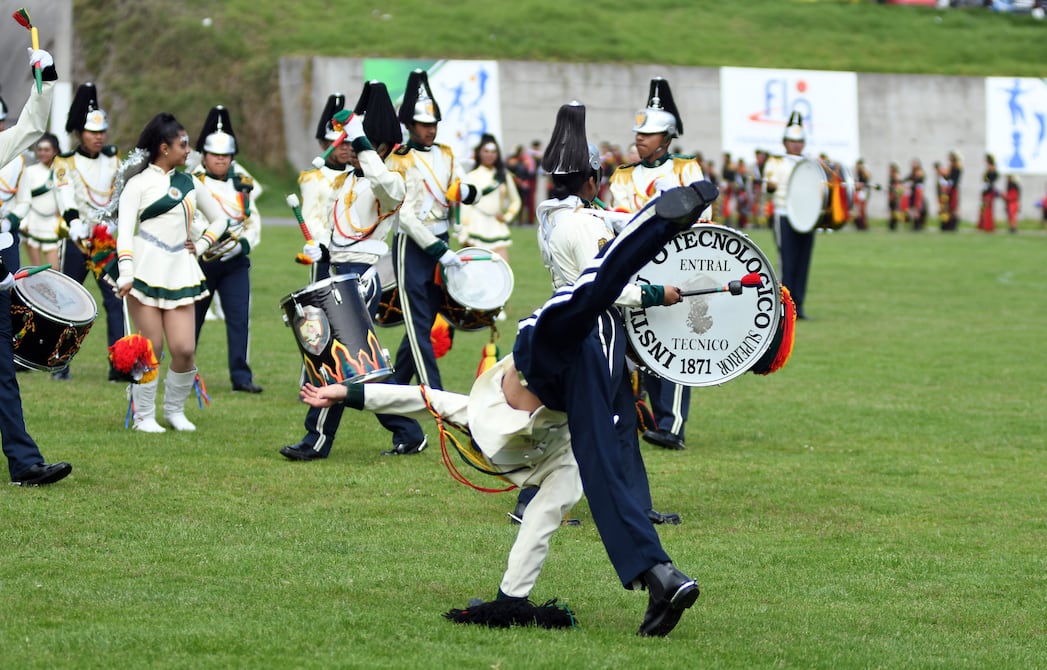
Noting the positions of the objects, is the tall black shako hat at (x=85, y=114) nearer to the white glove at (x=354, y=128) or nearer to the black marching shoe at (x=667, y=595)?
the white glove at (x=354, y=128)

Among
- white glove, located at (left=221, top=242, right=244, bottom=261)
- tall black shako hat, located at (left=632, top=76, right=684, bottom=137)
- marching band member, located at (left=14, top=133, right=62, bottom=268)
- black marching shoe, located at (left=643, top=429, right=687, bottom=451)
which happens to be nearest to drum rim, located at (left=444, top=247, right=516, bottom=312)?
tall black shako hat, located at (left=632, top=76, right=684, bottom=137)

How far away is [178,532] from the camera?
7.16 meters

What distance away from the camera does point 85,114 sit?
13.3 meters

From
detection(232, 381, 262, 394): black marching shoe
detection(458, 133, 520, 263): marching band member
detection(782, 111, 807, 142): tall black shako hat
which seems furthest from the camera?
detection(458, 133, 520, 263): marching band member

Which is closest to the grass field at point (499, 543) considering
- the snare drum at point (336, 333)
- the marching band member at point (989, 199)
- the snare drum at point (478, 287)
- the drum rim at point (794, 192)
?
the snare drum at point (336, 333)

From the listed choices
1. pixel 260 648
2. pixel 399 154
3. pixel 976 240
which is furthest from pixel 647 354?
pixel 976 240

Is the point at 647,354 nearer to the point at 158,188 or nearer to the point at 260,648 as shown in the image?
the point at 260,648

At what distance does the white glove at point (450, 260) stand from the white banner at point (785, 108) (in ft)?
115

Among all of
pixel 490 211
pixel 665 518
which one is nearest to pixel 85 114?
pixel 490 211

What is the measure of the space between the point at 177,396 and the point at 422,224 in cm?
206

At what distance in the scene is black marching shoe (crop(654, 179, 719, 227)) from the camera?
5109 millimetres

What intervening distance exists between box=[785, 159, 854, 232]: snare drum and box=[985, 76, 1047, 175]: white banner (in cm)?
3076

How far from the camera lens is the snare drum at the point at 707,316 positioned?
6.55 meters

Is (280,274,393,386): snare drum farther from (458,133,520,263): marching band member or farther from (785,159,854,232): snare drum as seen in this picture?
(458,133,520,263): marching band member
